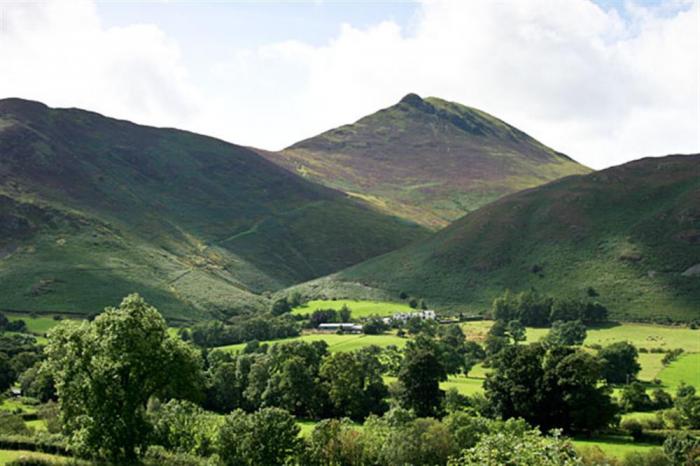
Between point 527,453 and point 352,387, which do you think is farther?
point 352,387

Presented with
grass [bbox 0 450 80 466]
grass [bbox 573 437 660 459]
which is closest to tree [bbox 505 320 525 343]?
grass [bbox 573 437 660 459]

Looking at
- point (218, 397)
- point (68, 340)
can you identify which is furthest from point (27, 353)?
point (68, 340)

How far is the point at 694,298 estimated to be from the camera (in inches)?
6156

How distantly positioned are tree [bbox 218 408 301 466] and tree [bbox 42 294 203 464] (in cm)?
804

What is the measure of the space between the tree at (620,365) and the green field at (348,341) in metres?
37.3

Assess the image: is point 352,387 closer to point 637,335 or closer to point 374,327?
point 374,327

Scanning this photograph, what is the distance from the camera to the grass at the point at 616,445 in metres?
63.7

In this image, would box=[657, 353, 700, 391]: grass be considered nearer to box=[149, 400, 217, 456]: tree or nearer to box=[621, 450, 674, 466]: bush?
box=[621, 450, 674, 466]: bush

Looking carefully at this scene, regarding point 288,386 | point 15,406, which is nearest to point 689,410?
point 288,386

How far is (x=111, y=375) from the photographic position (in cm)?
5509

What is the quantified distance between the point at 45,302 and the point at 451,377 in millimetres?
108693

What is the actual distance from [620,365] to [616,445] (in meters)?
35.6

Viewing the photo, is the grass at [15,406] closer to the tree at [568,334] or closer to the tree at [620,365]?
the tree at [620,365]

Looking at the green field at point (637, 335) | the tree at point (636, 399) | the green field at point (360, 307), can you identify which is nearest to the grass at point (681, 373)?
the green field at point (637, 335)
